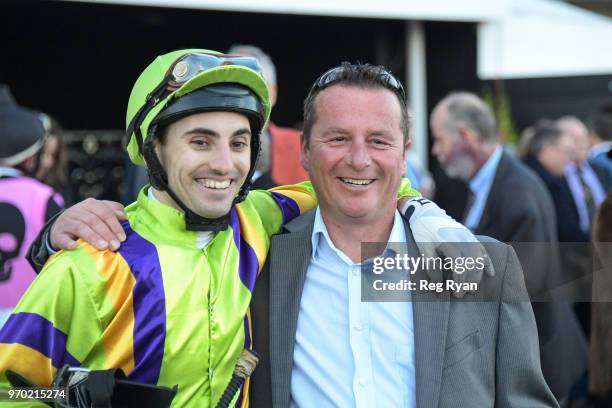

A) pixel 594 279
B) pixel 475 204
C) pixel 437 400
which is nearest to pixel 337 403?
pixel 437 400

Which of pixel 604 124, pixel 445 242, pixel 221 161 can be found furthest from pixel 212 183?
pixel 604 124

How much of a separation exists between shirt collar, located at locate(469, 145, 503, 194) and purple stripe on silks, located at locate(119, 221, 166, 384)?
314cm

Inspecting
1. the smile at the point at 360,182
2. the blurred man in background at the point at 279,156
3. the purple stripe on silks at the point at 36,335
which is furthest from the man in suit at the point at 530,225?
the purple stripe on silks at the point at 36,335

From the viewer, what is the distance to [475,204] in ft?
16.0

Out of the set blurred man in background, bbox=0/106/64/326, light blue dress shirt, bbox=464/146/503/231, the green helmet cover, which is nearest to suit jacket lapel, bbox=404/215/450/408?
the green helmet cover

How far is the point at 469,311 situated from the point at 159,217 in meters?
0.91

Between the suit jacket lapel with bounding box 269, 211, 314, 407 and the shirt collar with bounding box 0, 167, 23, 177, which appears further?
the shirt collar with bounding box 0, 167, 23, 177

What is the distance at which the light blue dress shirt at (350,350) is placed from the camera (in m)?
2.19

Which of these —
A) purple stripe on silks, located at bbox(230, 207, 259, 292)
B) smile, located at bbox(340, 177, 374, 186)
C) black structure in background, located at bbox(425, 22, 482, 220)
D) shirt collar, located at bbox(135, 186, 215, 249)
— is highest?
black structure in background, located at bbox(425, 22, 482, 220)

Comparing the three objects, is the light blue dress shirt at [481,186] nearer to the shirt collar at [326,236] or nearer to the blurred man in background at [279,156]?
the blurred man in background at [279,156]

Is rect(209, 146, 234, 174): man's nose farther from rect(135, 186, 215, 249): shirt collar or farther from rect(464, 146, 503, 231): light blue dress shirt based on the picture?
rect(464, 146, 503, 231): light blue dress shirt

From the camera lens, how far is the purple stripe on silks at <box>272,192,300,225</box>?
2639 millimetres

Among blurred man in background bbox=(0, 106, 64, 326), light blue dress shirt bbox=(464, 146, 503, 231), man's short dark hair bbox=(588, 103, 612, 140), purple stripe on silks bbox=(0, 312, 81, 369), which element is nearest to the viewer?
purple stripe on silks bbox=(0, 312, 81, 369)

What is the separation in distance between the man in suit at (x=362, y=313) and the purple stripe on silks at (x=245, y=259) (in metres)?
0.06
